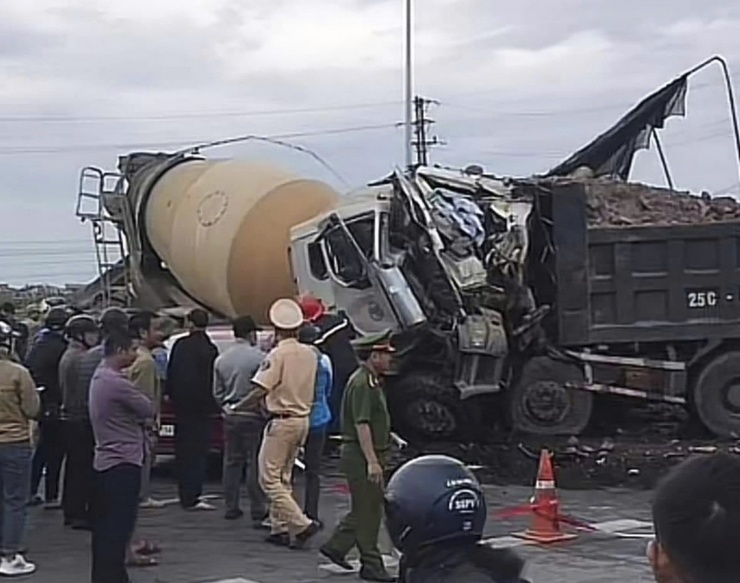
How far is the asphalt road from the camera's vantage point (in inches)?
389

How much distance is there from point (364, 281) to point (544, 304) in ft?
6.63

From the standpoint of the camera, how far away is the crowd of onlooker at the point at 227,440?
3304 millimetres

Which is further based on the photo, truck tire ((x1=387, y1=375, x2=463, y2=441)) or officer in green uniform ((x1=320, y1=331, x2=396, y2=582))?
truck tire ((x1=387, y1=375, x2=463, y2=441))

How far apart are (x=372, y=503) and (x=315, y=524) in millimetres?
1581

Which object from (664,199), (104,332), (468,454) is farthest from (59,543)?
(664,199)

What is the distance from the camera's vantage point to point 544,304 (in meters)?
16.9

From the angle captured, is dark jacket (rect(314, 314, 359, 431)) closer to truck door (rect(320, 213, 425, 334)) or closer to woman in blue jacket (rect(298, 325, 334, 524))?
woman in blue jacket (rect(298, 325, 334, 524))

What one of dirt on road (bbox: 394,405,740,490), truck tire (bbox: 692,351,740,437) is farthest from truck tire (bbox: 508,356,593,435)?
truck tire (bbox: 692,351,740,437)

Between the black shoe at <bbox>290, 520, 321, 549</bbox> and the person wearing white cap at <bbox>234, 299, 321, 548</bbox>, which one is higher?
the person wearing white cap at <bbox>234, 299, 321, 548</bbox>

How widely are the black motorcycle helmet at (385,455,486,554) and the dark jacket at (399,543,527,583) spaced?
0.04 m

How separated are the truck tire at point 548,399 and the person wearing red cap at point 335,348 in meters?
3.02

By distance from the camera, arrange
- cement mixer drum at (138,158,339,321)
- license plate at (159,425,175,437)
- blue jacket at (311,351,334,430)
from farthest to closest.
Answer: cement mixer drum at (138,158,339,321) → license plate at (159,425,175,437) → blue jacket at (311,351,334,430)

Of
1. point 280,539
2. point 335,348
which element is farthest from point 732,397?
point 280,539

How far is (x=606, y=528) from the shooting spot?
38.6ft
